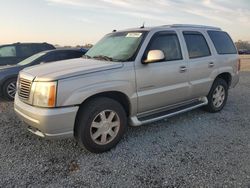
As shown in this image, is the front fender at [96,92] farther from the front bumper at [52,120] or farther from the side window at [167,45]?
the side window at [167,45]

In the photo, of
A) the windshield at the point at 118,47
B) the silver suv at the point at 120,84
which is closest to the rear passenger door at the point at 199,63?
the silver suv at the point at 120,84

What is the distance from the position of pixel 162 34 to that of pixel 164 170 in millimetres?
2417

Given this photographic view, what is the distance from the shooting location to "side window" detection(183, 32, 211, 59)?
4969mm

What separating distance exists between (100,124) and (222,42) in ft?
12.3

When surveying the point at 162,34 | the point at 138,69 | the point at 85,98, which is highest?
the point at 162,34

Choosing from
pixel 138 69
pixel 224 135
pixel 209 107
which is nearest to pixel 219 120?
pixel 209 107

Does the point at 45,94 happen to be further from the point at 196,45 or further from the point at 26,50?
the point at 26,50

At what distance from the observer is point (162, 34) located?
4562 millimetres

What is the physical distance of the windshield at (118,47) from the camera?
422cm

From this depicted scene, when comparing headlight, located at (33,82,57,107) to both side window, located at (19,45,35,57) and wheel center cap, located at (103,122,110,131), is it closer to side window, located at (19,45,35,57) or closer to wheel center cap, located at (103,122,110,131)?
wheel center cap, located at (103,122,110,131)

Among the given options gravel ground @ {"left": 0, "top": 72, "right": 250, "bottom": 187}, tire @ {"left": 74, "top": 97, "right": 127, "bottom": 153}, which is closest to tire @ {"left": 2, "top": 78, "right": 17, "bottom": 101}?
gravel ground @ {"left": 0, "top": 72, "right": 250, "bottom": 187}

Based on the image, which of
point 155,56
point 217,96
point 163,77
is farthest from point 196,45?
point 155,56

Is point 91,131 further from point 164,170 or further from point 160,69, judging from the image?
point 160,69

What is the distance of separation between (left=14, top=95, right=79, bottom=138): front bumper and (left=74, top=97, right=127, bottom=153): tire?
15cm
